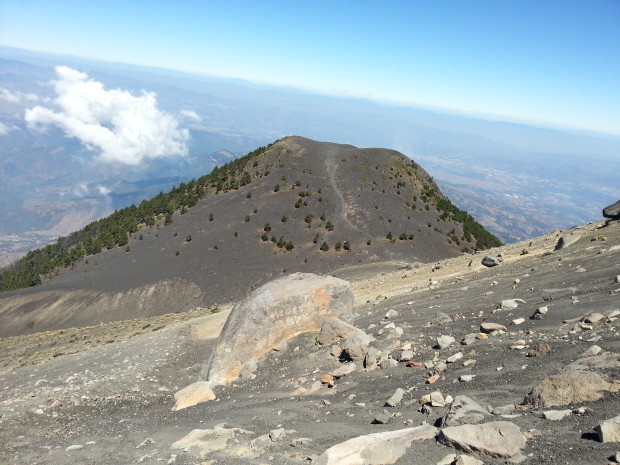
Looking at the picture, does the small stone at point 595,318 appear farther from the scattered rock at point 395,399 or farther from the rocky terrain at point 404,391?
the scattered rock at point 395,399

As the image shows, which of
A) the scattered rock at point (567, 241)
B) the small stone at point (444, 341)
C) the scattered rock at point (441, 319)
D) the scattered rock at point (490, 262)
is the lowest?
the scattered rock at point (441, 319)

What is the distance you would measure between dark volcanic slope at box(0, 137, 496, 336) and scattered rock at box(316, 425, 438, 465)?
33.9 metres

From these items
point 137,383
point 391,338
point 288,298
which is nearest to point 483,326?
point 391,338

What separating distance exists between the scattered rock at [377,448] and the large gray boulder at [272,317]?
25.3 ft

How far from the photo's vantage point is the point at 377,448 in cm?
577

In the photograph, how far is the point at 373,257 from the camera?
4334 centimetres

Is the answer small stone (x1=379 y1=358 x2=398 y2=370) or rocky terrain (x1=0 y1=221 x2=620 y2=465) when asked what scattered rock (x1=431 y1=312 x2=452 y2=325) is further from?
small stone (x1=379 y1=358 x2=398 y2=370)

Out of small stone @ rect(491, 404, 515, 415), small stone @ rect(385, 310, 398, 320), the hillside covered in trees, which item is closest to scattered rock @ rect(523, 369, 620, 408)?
small stone @ rect(491, 404, 515, 415)

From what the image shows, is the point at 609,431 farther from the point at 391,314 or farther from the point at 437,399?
the point at 391,314

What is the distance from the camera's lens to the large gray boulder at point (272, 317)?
43.5 feet

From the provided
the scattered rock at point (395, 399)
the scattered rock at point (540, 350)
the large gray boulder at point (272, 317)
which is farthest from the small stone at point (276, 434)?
the large gray boulder at point (272, 317)

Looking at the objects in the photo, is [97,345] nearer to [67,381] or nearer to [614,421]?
[67,381]

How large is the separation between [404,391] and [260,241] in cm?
4040

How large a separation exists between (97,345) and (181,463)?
67.3ft
